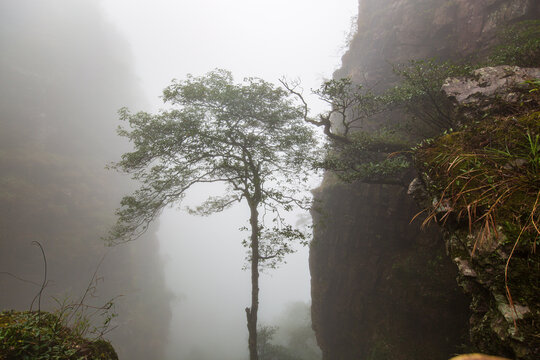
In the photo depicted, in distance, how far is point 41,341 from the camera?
2.89m

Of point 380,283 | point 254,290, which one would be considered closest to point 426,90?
point 380,283

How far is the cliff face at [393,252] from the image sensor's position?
742 cm

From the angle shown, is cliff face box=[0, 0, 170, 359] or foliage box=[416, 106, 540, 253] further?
cliff face box=[0, 0, 170, 359]

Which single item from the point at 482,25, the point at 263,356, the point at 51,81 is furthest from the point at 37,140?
the point at 482,25

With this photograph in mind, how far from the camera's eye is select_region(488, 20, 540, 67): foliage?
5.53m

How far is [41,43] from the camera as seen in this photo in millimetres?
28641

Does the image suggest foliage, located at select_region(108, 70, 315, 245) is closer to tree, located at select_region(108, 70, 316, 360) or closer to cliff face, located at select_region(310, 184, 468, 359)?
tree, located at select_region(108, 70, 316, 360)

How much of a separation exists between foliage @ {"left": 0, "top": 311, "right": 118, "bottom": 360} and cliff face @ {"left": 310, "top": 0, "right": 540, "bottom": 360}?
6.71 meters

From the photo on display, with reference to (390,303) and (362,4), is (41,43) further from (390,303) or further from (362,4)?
(390,303)

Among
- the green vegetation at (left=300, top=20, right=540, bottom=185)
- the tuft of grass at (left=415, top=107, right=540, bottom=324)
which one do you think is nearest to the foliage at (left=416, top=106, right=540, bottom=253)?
the tuft of grass at (left=415, top=107, right=540, bottom=324)

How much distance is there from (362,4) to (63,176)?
30755 mm

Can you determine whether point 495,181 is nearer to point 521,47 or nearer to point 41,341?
point 41,341

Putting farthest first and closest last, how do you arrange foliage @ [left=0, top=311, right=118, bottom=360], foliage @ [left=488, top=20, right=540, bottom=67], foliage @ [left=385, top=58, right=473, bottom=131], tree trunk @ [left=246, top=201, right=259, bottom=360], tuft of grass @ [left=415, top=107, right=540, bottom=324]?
tree trunk @ [left=246, top=201, right=259, bottom=360] < foliage @ [left=385, top=58, right=473, bottom=131] < foliage @ [left=488, top=20, right=540, bottom=67] < foliage @ [left=0, top=311, right=118, bottom=360] < tuft of grass @ [left=415, top=107, right=540, bottom=324]

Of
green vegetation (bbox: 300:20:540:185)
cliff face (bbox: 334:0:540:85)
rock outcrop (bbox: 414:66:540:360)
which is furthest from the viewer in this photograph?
cliff face (bbox: 334:0:540:85)
